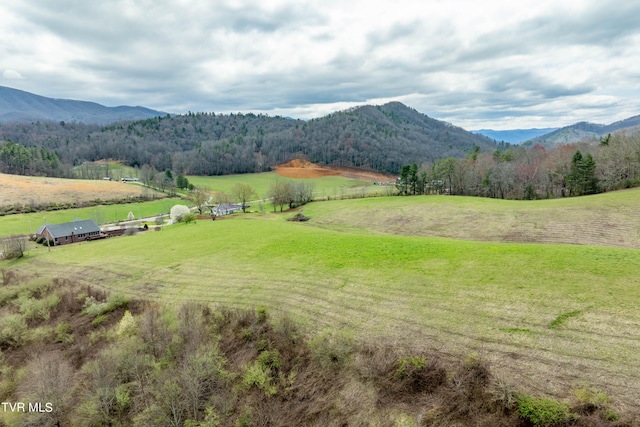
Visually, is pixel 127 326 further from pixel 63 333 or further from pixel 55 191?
pixel 55 191

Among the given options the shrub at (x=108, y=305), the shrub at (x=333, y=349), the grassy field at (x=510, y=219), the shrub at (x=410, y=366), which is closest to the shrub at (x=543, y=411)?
the shrub at (x=410, y=366)

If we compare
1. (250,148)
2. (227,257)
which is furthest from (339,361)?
(250,148)

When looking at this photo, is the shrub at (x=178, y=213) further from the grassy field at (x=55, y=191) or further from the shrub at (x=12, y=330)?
the shrub at (x=12, y=330)

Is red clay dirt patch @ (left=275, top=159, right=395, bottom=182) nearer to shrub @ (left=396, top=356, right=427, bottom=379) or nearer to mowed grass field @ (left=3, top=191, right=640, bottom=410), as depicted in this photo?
mowed grass field @ (left=3, top=191, right=640, bottom=410)

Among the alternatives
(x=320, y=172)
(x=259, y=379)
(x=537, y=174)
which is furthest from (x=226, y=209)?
(x=320, y=172)

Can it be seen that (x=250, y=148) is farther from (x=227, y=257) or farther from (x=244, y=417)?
(x=244, y=417)

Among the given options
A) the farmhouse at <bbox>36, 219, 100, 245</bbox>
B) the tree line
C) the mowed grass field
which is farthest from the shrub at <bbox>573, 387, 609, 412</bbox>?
the farmhouse at <bbox>36, 219, 100, 245</bbox>

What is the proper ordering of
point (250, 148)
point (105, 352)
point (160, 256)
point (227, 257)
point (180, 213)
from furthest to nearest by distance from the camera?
1. point (250, 148)
2. point (180, 213)
3. point (160, 256)
4. point (227, 257)
5. point (105, 352)
